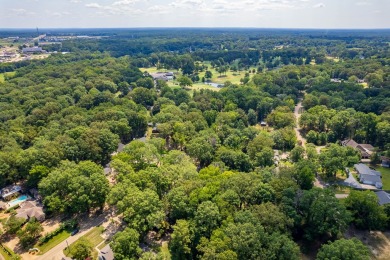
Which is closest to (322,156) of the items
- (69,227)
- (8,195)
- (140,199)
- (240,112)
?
(240,112)

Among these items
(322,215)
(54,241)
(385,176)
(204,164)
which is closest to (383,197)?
(385,176)

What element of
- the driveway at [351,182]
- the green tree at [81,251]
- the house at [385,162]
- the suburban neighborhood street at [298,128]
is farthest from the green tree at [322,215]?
the suburban neighborhood street at [298,128]

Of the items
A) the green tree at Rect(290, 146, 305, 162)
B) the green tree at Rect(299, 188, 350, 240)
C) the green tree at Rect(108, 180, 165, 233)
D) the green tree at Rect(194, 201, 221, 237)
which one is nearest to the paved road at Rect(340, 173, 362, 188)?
the green tree at Rect(290, 146, 305, 162)

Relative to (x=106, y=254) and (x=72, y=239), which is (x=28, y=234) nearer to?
(x=72, y=239)

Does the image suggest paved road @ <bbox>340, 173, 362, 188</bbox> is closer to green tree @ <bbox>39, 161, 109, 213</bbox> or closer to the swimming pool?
green tree @ <bbox>39, 161, 109, 213</bbox>

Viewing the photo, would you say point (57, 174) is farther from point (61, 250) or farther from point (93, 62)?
point (93, 62)
